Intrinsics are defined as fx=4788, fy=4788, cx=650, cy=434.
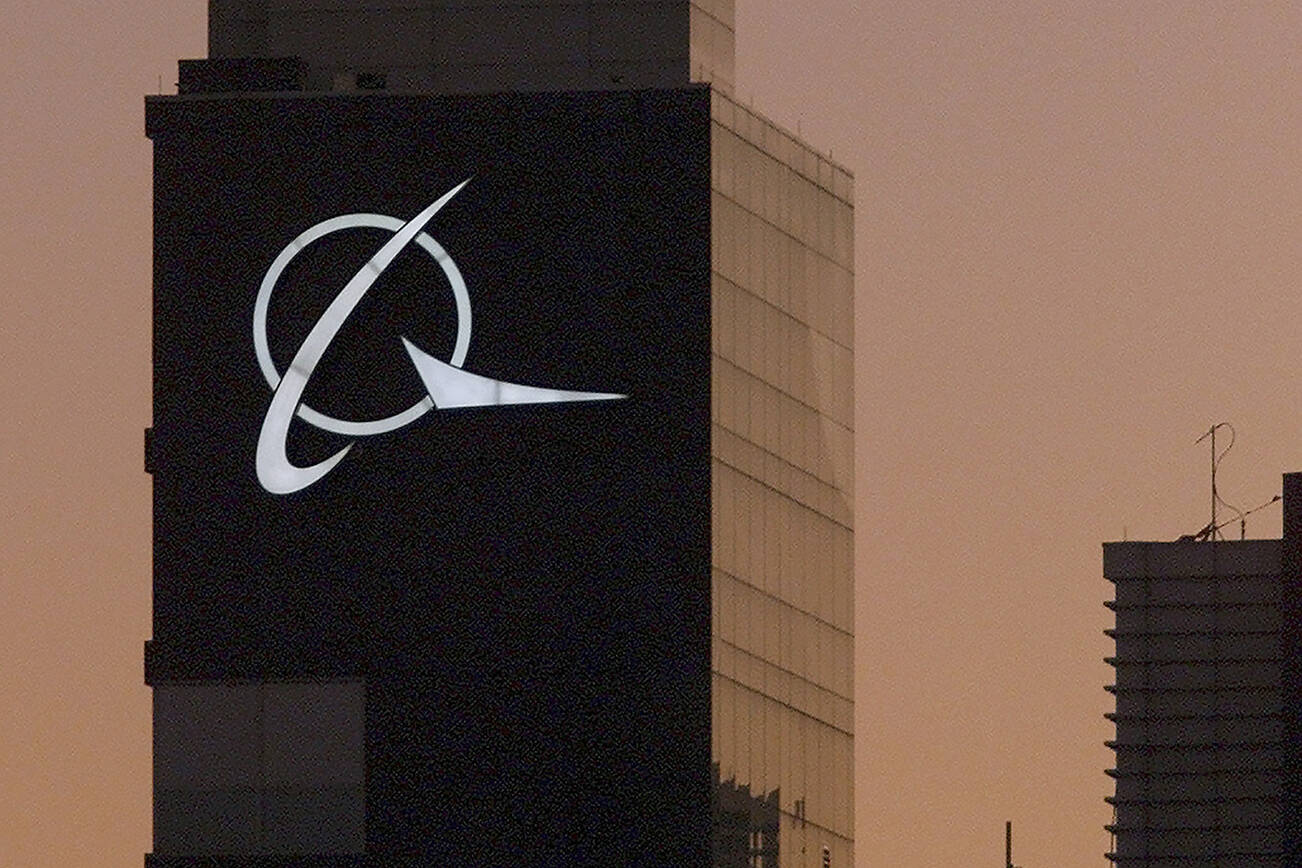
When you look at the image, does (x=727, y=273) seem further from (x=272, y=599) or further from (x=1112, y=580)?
(x=1112, y=580)

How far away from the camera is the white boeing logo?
134875mm

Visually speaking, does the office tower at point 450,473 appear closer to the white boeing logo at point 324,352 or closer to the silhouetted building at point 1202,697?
the white boeing logo at point 324,352

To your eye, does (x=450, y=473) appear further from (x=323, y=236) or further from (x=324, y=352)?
(x=323, y=236)

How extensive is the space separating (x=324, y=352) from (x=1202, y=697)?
72.0 metres

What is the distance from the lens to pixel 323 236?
135875 millimetres

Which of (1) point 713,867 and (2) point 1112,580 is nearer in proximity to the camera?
(1) point 713,867

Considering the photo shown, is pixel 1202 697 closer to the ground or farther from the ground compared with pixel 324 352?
closer to the ground

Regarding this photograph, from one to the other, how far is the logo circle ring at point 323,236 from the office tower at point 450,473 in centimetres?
9

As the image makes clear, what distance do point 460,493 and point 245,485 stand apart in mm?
6231

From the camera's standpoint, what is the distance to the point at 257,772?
443 ft

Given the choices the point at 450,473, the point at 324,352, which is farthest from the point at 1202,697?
the point at 324,352

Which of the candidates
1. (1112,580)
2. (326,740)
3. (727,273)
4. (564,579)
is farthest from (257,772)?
(1112,580)

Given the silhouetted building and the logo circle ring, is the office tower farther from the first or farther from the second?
the silhouetted building

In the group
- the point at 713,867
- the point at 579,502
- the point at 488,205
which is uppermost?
the point at 488,205
